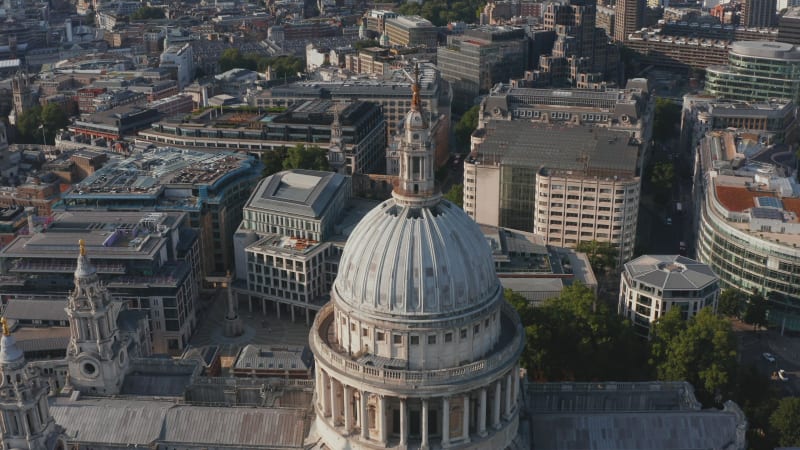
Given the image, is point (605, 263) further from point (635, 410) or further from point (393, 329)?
point (393, 329)

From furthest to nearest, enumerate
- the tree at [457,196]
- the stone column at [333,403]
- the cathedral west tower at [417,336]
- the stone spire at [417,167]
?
1. the tree at [457,196]
2. the stone column at [333,403]
3. the stone spire at [417,167]
4. the cathedral west tower at [417,336]

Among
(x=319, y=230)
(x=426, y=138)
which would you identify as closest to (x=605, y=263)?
(x=319, y=230)

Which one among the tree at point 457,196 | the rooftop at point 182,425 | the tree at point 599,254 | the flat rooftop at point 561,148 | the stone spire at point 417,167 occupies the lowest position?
the tree at point 599,254

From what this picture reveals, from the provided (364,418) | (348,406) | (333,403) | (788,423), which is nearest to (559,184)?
(788,423)

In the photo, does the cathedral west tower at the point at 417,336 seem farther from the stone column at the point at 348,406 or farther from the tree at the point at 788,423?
the tree at the point at 788,423

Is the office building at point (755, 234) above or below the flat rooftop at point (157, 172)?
below

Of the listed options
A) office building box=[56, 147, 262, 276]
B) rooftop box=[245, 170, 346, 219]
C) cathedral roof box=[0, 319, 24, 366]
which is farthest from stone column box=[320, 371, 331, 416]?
office building box=[56, 147, 262, 276]

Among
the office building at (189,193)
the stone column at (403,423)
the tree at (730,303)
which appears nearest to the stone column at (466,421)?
the stone column at (403,423)

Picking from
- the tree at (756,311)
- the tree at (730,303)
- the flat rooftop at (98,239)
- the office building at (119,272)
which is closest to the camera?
the office building at (119,272)
